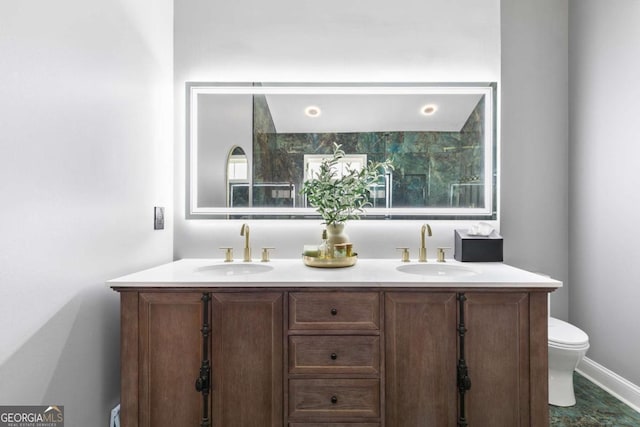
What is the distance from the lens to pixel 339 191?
1701 mm

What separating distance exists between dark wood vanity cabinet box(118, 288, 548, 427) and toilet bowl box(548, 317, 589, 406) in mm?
516

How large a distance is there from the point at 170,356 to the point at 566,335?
1.97 metres

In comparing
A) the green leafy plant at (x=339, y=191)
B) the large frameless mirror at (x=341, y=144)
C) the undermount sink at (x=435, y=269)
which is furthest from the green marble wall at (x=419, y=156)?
the undermount sink at (x=435, y=269)

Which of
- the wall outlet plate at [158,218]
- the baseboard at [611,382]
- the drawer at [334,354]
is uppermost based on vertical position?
the wall outlet plate at [158,218]

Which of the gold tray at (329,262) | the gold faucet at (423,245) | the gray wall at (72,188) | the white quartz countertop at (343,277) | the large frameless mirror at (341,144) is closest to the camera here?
the gray wall at (72,188)

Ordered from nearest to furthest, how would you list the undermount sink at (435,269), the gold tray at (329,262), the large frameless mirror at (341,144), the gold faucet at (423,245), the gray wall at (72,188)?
the gray wall at (72,188), the gold tray at (329,262), the undermount sink at (435,269), the gold faucet at (423,245), the large frameless mirror at (341,144)

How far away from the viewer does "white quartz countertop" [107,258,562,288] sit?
4.17ft

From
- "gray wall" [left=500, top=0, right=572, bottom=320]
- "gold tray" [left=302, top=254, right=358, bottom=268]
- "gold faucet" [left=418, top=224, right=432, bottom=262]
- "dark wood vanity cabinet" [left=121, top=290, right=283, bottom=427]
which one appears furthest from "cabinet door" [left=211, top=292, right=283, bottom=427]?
"gray wall" [left=500, top=0, right=572, bottom=320]

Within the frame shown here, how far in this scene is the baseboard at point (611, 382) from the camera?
5.50ft

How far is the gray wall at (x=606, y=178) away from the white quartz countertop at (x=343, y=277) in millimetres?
694

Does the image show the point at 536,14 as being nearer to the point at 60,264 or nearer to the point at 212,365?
the point at 212,365

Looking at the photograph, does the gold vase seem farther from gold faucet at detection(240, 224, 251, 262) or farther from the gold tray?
gold faucet at detection(240, 224, 251, 262)

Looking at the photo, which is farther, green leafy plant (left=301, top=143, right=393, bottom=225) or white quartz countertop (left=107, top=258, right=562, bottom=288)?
green leafy plant (left=301, top=143, right=393, bottom=225)

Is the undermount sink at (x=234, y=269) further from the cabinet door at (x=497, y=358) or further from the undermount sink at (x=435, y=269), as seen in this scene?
the cabinet door at (x=497, y=358)
